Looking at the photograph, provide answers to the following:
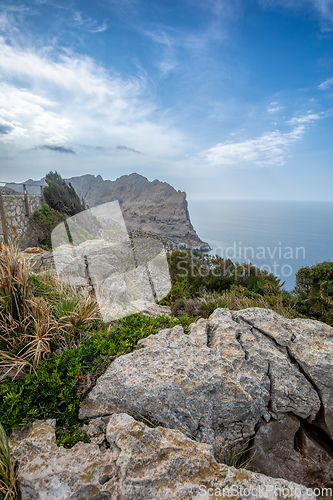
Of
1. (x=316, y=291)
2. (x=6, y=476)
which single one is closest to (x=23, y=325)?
(x=6, y=476)

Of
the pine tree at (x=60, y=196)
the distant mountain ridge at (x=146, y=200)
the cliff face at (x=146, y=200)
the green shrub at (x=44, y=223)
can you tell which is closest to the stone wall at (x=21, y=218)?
the green shrub at (x=44, y=223)

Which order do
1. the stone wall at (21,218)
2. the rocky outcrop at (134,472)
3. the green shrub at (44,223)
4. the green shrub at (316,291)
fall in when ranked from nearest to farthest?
1. the rocky outcrop at (134,472)
2. the green shrub at (316,291)
3. the stone wall at (21,218)
4. the green shrub at (44,223)

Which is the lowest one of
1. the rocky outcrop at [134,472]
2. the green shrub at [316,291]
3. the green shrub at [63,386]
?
the green shrub at [316,291]

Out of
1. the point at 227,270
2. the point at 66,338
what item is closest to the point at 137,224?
the point at 227,270

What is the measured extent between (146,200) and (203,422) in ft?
223

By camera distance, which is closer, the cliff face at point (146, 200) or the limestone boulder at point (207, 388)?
the limestone boulder at point (207, 388)

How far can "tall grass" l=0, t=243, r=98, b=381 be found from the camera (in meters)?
2.87

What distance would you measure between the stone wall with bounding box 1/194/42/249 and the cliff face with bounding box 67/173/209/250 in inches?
1718

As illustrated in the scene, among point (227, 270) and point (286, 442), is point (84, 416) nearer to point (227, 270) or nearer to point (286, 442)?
point (286, 442)

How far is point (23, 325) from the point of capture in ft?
10.3

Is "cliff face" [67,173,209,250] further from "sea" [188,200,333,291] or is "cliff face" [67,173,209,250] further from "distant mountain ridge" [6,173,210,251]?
"sea" [188,200,333,291]

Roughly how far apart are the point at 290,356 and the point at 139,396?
1.99 meters

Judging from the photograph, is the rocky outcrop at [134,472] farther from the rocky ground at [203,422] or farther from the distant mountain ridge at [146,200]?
the distant mountain ridge at [146,200]

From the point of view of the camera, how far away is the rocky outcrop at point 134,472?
1.85m
